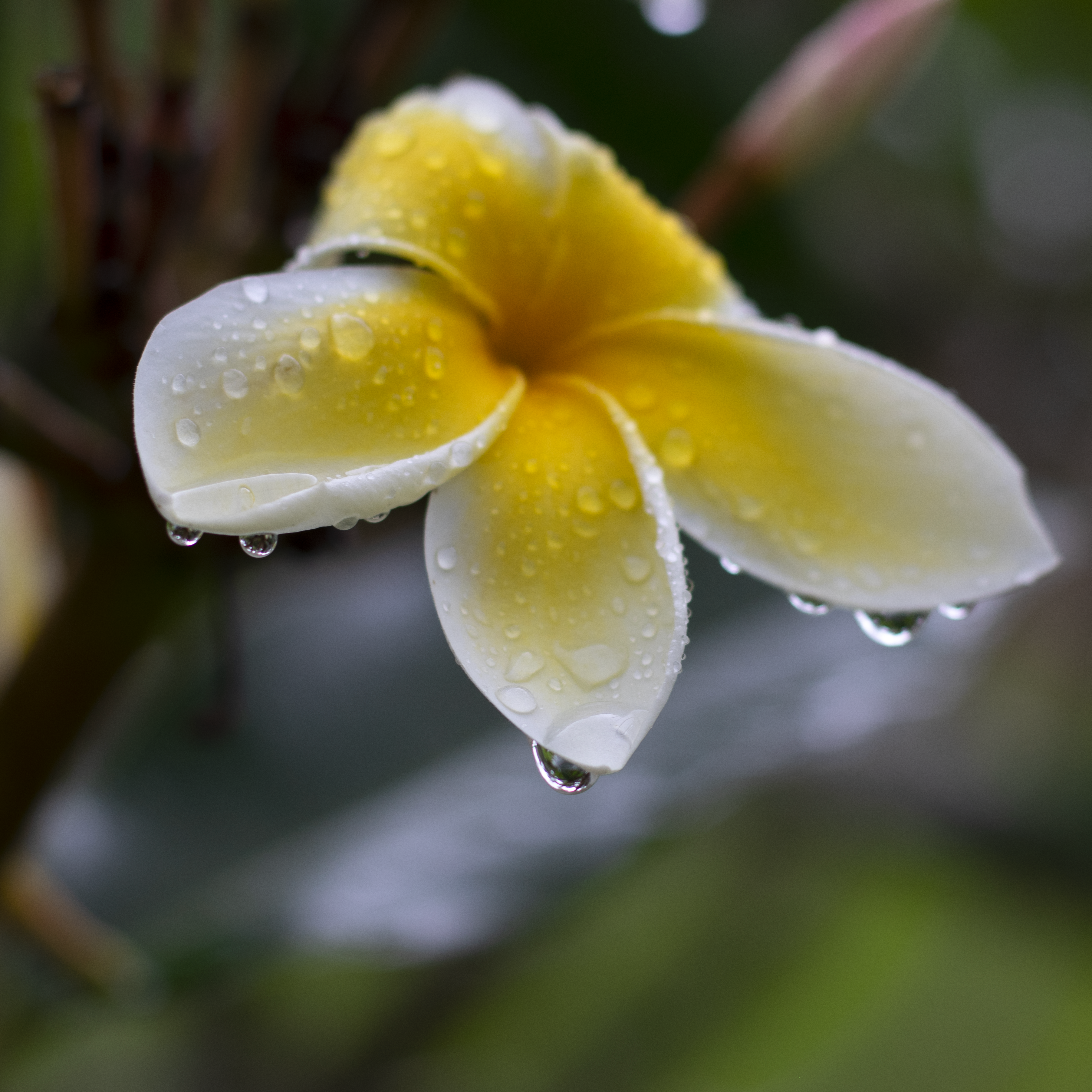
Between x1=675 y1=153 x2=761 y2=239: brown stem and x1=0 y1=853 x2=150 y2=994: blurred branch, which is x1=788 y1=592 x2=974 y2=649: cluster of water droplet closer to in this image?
x1=675 y1=153 x2=761 y2=239: brown stem

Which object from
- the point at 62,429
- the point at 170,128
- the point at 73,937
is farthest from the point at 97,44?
the point at 73,937

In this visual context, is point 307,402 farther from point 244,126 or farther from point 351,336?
point 244,126

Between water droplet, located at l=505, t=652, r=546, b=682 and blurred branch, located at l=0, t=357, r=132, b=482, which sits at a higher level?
water droplet, located at l=505, t=652, r=546, b=682

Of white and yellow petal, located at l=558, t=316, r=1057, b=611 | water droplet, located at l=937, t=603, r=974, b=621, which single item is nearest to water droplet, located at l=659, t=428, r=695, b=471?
white and yellow petal, located at l=558, t=316, r=1057, b=611

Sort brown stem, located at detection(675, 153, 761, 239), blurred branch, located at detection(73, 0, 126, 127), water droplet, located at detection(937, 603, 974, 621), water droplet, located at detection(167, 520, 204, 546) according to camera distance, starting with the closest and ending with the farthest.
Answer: water droplet, located at detection(167, 520, 204, 546)
water droplet, located at detection(937, 603, 974, 621)
blurred branch, located at detection(73, 0, 126, 127)
brown stem, located at detection(675, 153, 761, 239)

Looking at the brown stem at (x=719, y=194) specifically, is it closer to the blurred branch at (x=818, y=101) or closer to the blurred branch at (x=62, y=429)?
the blurred branch at (x=818, y=101)

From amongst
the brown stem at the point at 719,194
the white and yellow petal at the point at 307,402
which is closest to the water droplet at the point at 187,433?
the white and yellow petal at the point at 307,402

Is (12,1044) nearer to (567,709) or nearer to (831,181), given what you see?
(567,709)

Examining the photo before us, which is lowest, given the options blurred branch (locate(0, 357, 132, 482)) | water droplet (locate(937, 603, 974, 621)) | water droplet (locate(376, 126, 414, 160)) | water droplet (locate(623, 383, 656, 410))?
blurred branch (locate(0, 357, 132, 482))
